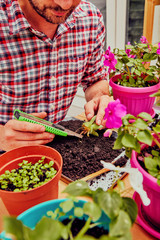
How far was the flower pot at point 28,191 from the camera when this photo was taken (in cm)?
52

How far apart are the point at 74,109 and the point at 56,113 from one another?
1313 mm

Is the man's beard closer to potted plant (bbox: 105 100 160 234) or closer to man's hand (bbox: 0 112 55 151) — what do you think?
man's hand (bbox: 0 112 55 151)

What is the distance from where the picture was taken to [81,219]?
1.35 ft

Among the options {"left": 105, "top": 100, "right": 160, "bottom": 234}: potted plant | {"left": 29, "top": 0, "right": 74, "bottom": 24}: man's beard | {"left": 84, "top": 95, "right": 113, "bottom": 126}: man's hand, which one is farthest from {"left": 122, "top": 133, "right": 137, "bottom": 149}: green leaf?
{"left": 29, "top": 0, "right": 74, "bottom": 24}: man's beard

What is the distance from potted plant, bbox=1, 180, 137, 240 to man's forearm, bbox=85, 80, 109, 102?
0.99 m

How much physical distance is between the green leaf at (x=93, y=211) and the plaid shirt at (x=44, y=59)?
88 cm

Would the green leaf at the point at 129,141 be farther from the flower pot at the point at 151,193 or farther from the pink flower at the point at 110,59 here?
the pink flower at the point at 110,59

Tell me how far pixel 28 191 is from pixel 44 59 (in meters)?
0.76

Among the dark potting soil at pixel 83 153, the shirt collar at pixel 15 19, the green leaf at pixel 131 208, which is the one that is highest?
the shirt collar at pixel 15 19

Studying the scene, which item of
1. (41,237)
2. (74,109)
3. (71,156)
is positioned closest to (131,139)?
(41,237)

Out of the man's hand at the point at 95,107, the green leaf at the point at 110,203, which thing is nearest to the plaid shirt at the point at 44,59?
the man's hand at the point at 95,107

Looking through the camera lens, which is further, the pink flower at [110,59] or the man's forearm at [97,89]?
the man's forearm at [97,89]

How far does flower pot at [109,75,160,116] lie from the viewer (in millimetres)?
877

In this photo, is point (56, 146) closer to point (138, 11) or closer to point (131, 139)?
point (131, 139)
